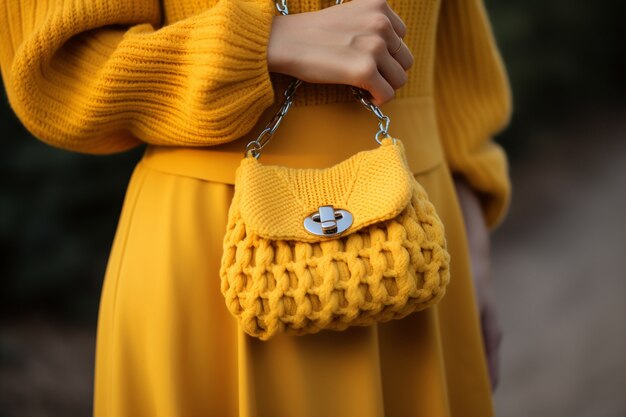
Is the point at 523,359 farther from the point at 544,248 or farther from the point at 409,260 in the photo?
the point at 409,260

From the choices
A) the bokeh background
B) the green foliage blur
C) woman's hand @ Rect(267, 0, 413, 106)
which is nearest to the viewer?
woman's hand @ Rect(267, 0, 413, 106)

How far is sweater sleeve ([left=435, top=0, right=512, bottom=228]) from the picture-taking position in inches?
55.8

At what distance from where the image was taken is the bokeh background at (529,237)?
3.06 m

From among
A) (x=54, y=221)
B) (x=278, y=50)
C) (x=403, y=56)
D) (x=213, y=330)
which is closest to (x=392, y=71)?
(x=403, y=56)

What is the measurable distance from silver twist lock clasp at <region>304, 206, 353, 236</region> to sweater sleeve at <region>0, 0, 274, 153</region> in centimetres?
19

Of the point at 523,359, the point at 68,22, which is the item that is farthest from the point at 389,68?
the point at 523,359

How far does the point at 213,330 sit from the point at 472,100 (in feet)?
2.60

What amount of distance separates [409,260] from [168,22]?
56cm

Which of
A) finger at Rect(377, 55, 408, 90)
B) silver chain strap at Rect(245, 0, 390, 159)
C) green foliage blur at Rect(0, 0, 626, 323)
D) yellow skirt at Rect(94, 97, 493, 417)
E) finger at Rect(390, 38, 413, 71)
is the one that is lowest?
yellow skirt at Rect(94, 97, 493, 417)

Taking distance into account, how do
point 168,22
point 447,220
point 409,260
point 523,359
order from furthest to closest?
1. point 523,359
2. point 447,220
3. point 168,22
4. point 409,260

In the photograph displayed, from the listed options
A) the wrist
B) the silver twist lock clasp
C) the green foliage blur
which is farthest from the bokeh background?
the silver twist lock clasp

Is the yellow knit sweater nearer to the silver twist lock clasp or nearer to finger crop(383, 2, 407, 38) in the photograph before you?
finger crop(383, 2, 407, 38)

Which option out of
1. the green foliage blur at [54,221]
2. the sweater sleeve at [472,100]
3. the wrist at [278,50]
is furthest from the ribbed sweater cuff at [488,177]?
the green foliage blur at [54,221]

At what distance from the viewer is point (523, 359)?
12.3ft
